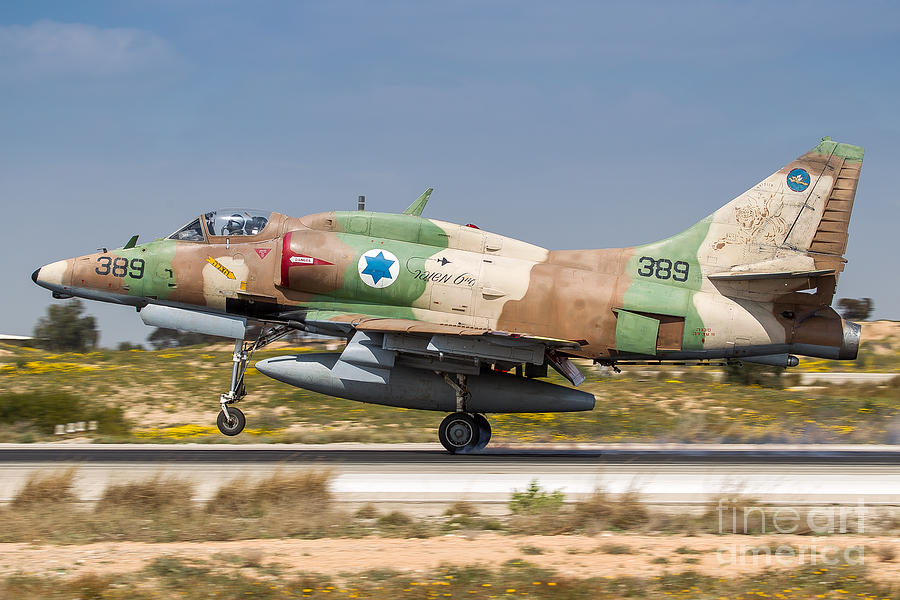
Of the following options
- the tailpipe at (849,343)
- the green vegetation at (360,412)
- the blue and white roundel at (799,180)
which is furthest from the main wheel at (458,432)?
the blue and white roundel at (799,180)

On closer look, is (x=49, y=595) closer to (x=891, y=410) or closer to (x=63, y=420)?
(x=63, y=420)

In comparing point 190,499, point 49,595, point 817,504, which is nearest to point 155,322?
point 190,499

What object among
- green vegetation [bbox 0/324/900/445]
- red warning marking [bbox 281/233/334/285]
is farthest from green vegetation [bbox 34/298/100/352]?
red warning marking [bbox 281/233/334/285]

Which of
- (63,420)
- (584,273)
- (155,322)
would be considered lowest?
(63,420)

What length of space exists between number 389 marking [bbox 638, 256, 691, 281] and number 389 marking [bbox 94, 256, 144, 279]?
34.3ft

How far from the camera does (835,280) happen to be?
59.2 ft

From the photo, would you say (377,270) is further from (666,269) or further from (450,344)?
(666,269)

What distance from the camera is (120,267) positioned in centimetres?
1897

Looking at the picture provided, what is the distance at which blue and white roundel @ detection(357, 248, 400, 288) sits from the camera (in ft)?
59.2

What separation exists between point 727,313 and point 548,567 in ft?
34.1

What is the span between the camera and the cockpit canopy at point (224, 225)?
18969mm

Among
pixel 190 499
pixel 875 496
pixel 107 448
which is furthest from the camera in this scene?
pixel 107 448

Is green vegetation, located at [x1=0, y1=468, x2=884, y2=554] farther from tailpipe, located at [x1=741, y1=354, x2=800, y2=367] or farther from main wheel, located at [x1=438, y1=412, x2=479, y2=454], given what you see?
tailpipe, located at [x1=741, y1=354, x2=800, y2=367]

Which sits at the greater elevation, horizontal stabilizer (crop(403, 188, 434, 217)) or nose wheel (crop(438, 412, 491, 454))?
horizontal stabilizer (crop(403, 188, 434, 217))
